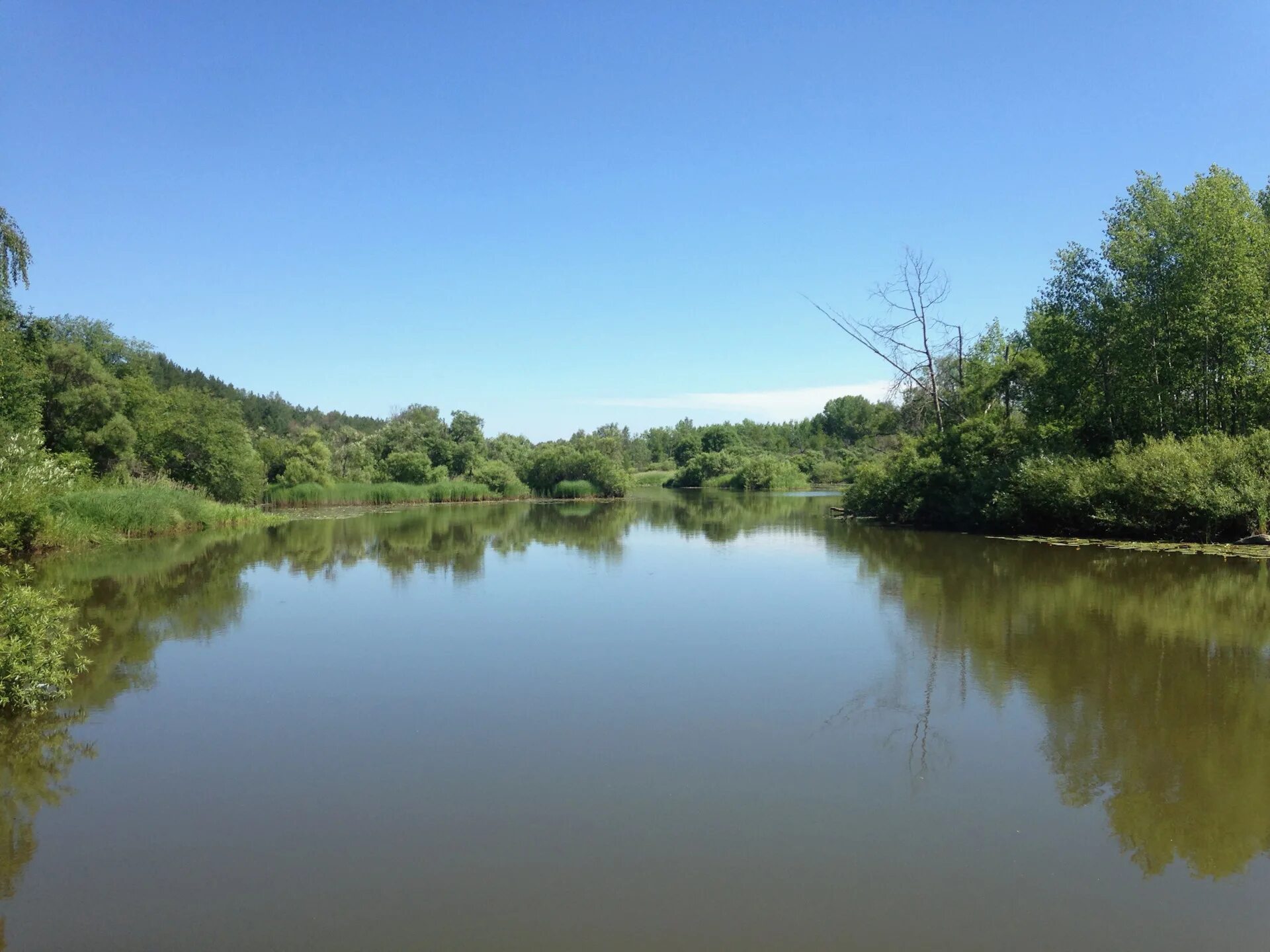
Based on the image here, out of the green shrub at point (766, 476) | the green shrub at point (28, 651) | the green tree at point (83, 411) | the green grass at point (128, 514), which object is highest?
the green tree at point (83, 411)

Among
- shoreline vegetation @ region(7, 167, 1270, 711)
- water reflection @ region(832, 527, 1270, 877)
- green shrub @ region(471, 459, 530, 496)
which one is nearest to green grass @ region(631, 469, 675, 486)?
green shrub @ region(471, 459, 530, 496)

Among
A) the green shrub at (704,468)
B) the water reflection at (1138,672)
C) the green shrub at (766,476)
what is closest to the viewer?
the water reflection at (1138,672)

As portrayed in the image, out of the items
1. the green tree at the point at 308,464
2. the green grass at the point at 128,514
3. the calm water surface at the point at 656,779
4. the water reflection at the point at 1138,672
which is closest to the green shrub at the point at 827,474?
the green tree at the point at 308,464

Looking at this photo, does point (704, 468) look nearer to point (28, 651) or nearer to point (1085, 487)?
point (1085, 487)

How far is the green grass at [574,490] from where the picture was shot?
5638 cm

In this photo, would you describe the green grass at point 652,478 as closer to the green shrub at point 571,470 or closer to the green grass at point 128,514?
the green shrub at point 571,470

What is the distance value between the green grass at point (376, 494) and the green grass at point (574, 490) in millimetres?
4326

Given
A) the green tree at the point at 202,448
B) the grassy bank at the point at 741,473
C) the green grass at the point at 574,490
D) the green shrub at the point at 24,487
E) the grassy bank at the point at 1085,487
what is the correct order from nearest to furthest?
the green shrub at the point at 24,487 < the grassy bank at the point at 1085,487 < the green tree at the point at 202,448 < the green grass at the point at 574,490 < the grassy bank at the point at 741,473

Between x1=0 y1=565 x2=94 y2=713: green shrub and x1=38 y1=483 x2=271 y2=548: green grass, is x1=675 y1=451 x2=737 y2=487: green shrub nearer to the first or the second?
x1=38 y1=483 x2=271 y2=548: green grass

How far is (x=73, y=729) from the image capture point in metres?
7.24

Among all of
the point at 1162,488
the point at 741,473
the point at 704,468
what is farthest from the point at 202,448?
the point at 704,468

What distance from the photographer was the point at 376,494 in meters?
45.9

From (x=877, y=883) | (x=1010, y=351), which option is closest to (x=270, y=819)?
(x=877, y=883)

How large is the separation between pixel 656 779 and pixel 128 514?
2314 centimetres
